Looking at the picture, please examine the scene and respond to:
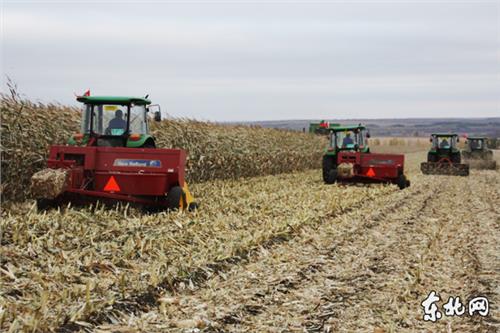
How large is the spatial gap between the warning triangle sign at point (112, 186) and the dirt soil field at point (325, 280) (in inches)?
53.0

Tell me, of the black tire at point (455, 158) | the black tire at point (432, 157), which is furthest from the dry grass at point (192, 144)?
the black tire at point (455, 158)

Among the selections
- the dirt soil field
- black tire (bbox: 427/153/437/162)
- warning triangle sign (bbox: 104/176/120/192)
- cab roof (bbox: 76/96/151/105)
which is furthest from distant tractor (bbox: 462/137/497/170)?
warning triangle sign (bbox: 104/176/120/192)

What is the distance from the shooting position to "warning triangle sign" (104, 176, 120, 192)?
993 cm

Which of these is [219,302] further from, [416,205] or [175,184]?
[416,205]

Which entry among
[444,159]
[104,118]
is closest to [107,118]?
[104,118]

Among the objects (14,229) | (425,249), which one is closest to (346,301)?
(425,249)

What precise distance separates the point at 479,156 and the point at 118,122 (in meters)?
24.5

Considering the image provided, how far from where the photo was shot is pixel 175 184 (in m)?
10.3

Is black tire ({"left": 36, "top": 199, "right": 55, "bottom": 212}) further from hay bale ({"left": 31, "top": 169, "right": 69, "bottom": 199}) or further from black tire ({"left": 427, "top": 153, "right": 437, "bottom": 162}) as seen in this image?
black tire ({"left": 427, "top": 153, "right": 437, "bottom": 162})

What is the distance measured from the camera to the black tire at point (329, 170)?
1741cm

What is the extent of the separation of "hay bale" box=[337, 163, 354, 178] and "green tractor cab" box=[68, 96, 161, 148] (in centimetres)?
743

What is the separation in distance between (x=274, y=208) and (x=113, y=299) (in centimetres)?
610

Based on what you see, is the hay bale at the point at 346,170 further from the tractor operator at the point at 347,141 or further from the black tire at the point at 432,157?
the black tire at the point at 432,157

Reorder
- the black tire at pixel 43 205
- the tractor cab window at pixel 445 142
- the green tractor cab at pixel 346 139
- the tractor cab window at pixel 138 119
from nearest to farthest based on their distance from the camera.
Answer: the black tire at pixel 43 205 → the tractor cab window at pixel 138 119 → the green tractor cab at pixel 346 139 → the tractor cab window at pixel 445 142
